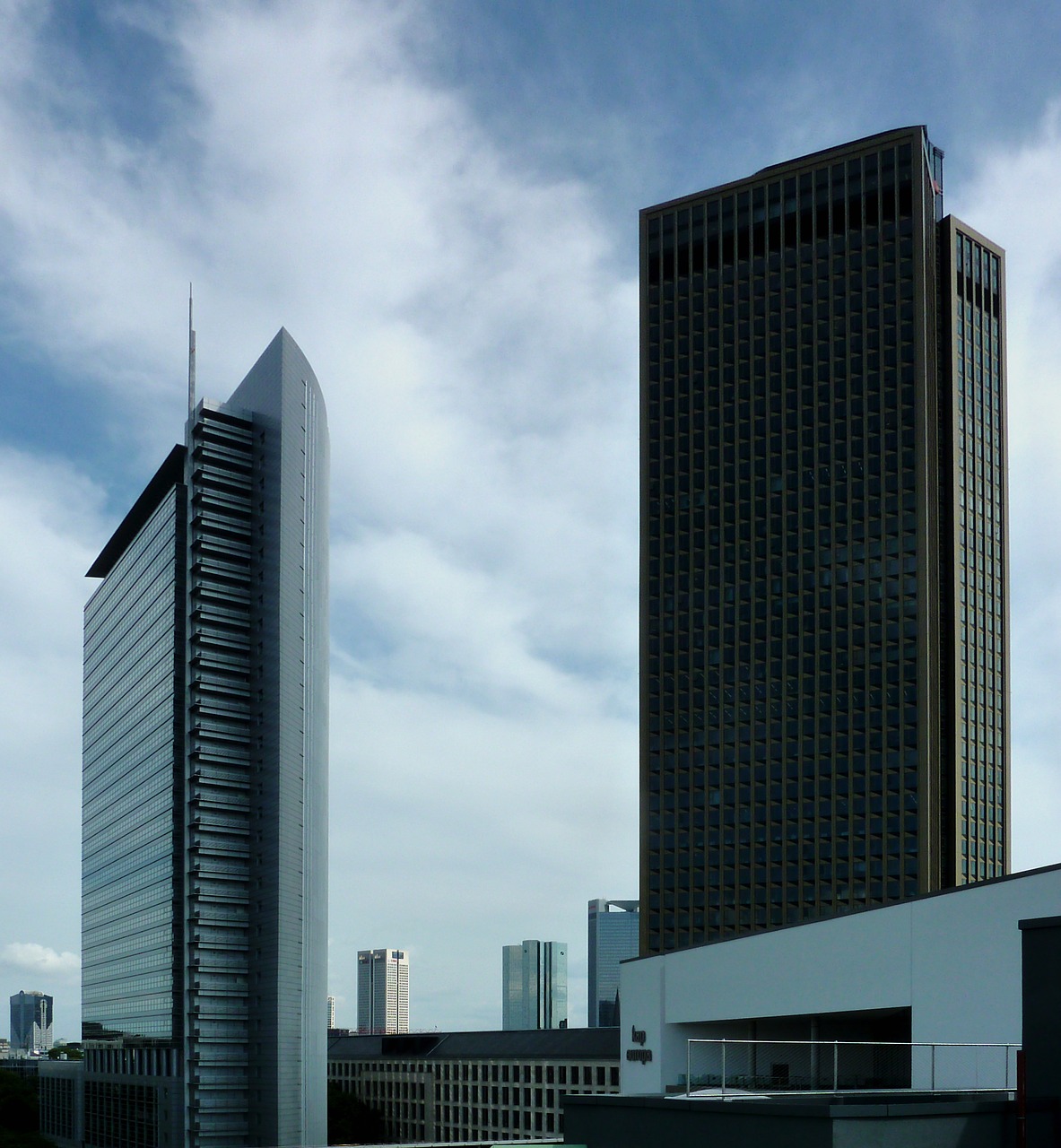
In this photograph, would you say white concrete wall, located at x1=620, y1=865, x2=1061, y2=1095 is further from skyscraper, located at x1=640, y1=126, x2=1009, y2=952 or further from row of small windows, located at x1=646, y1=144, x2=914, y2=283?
row of small windows, located at x1=646, y1=144, x2=914, y2=283

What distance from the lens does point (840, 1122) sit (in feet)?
81.0

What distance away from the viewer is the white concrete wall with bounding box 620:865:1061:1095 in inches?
2119

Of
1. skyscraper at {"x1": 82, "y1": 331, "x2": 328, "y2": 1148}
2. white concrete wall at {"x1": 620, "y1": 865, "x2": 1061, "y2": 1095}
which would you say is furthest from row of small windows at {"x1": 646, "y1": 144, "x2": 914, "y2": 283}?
white concrete wall at {"x1": 620, "y1": 865, "x2": 1061, "y2": 1095}

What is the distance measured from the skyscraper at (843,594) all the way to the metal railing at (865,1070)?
136789 millimetres

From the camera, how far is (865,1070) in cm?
4069

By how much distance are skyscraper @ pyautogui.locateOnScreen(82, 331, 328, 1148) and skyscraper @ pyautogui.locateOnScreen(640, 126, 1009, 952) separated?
50.7 meters

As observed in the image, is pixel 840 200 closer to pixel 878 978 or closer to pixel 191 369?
pixel 191 369

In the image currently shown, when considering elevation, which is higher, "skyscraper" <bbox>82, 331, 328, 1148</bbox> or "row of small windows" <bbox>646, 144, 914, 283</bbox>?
"row of small windows" <bbox>646, 144, 914, 283</bbox>

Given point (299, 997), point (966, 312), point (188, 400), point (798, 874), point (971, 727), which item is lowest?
point (299, 997)

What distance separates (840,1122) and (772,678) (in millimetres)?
167179

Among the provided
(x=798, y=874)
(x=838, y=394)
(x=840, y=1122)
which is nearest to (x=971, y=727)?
(x=798, y=874)

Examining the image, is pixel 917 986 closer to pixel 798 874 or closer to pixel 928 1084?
pixel 928 1084

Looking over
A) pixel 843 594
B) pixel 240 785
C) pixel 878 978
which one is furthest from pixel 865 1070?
pixel 843 594

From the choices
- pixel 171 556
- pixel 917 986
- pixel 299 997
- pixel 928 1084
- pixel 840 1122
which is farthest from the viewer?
pixel 171 556
